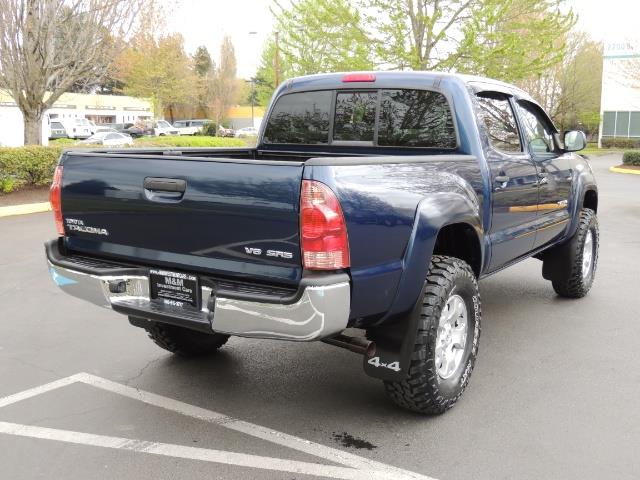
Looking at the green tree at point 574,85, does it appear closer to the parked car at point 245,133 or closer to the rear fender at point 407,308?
the parked car at point 245,133

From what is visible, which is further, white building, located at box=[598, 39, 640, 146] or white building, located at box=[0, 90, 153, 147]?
white building, located at box=[0, 90, 153, 147]

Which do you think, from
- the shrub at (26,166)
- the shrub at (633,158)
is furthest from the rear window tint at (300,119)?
the shrub at (633,158)

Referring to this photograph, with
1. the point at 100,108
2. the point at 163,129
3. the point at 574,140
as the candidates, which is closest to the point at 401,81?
the point at 574,140

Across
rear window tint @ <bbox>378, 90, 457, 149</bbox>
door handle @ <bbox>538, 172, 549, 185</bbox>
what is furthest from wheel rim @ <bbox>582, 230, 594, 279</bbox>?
rear window tint @ <bbox>378, 90, 457, 149</bbox>

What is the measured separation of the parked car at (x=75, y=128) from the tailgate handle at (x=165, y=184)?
137 feet

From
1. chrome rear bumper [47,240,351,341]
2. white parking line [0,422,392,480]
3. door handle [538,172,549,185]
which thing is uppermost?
door handle [538,172,549,185]

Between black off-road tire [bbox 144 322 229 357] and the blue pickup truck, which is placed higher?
the blue pickup truck

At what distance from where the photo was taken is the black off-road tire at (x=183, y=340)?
4.50 meters

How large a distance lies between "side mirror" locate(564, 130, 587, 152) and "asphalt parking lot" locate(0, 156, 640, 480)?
1505 mm

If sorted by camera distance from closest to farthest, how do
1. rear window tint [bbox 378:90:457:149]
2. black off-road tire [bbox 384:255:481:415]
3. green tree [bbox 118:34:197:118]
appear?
black off-road tire [bbox 384:255:481:415] → rear window tint [bbox 378:90:457:149] → green tree [bbox 118:34:197:118]

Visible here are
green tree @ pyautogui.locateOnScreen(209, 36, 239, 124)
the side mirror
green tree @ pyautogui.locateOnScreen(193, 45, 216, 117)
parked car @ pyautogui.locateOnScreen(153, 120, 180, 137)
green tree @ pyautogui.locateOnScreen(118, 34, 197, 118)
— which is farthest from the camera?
green tree @ pyautogui.locateOnScreen(209, 36, 239, 124)

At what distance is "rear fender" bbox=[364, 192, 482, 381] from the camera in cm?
339

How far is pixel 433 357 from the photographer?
140 inches

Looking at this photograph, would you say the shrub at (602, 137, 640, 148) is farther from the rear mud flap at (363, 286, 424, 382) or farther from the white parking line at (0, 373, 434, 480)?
the white parking line at (0, 373, 434, 480)
